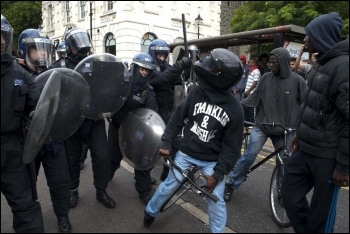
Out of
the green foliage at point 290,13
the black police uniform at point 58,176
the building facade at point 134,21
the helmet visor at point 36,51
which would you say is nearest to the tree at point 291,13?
the green foliage at point 290,13

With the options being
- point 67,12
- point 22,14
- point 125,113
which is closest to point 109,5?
point 67,12

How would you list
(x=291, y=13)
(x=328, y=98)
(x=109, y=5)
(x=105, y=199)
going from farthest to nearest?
(x=109, y=5), (x=291, y=13), (x=105, y=199), (x=328, y=98)

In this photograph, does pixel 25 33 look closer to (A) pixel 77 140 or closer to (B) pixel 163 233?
(A) pixel 77 140

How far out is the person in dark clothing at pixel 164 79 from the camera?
4383mm

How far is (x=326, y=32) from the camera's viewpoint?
255 cm

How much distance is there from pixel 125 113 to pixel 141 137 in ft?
1.34

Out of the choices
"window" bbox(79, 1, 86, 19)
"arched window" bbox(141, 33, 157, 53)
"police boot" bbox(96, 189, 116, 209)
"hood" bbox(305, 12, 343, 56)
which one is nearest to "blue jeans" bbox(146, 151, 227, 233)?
"police boot" bbox(96, 189, 116, 209)

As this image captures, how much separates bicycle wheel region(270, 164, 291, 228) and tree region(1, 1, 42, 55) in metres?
31.3

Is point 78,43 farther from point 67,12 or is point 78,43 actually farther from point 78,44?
point 67,12

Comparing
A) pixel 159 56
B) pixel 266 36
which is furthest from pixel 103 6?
pixel 159 56

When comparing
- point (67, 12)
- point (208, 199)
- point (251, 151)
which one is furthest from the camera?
point (67, 12)

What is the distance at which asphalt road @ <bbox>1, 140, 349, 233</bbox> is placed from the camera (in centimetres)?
314

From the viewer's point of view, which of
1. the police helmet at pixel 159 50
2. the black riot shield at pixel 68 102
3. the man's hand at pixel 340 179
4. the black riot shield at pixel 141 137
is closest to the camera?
the man's hand at pixel 340 179

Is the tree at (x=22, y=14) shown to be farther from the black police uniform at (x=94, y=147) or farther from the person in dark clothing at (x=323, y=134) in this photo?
the person in dark clothing at (x=323, y=134)
